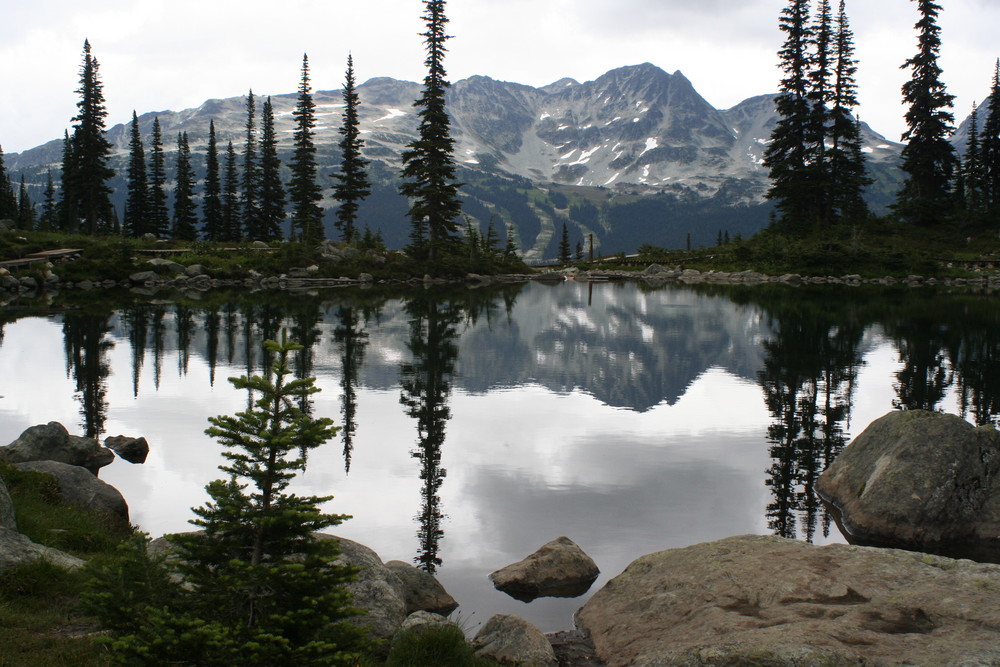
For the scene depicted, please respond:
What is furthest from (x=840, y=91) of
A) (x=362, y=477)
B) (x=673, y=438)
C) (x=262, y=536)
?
(x=262, y=536)

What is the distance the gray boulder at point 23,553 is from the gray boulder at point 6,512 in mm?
209

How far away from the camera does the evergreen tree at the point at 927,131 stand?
2972 inches

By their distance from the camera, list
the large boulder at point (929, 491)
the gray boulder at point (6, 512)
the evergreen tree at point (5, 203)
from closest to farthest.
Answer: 1. the gray boulder at point (6, 512)
2. the large boulder at point (929, 491)
3. the evergreen tree at point (5, 203)

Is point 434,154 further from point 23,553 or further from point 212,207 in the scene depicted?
point 23,553

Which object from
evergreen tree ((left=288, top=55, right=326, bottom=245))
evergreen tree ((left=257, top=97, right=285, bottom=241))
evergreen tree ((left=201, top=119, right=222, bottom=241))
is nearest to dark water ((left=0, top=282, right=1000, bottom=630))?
evergreen tree ((left=288, top=55, right=326, bottom=245))

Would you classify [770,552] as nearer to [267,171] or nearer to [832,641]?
[832,641]

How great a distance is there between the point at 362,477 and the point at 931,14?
85.2 m

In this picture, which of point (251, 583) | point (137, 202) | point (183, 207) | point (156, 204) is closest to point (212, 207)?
point (183, 207)

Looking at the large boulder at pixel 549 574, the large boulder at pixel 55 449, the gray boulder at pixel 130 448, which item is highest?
the large boulder at pixel 55 449

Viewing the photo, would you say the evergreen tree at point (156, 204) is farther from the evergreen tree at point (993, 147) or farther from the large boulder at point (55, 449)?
the evergreen tree at point (993, 147)

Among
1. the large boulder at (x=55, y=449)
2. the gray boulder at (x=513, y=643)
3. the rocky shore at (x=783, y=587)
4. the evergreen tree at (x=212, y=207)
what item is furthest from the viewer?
the evergreen tree at (x=212, y=207)

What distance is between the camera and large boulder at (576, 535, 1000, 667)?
601 cm

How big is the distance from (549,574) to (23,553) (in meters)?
5.92

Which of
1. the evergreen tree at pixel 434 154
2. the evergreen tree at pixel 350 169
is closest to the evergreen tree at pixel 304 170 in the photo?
the evergreen tree at pixel 350 169
